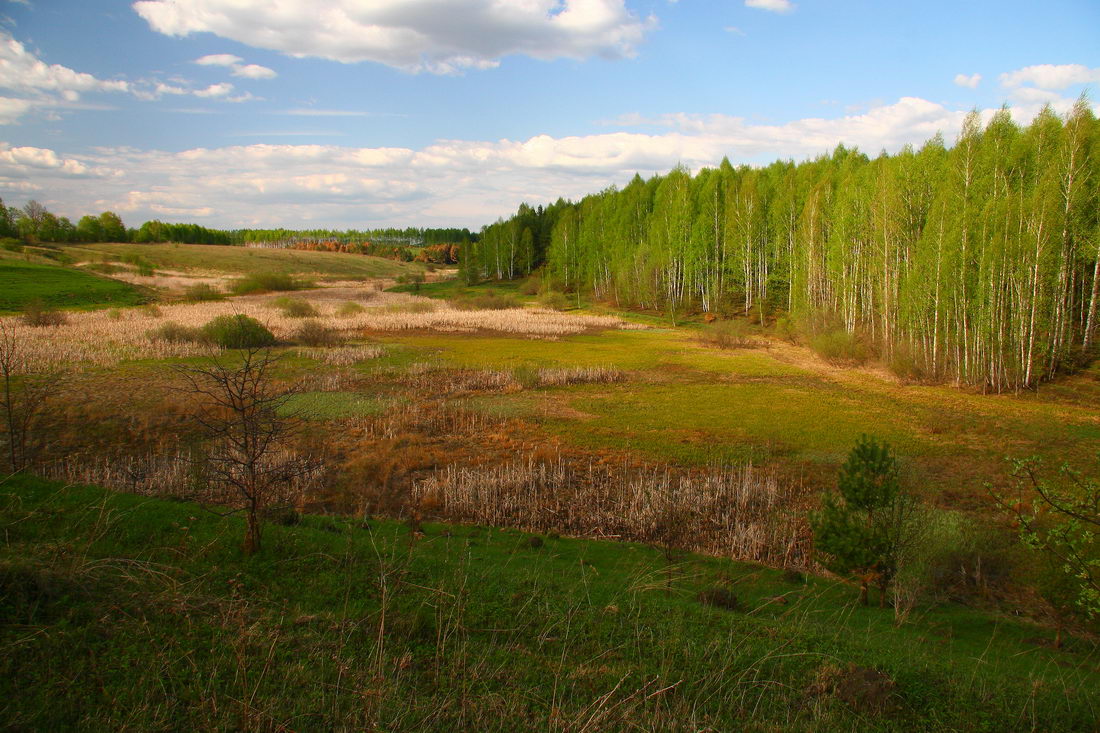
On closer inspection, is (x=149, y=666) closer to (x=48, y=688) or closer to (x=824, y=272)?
(x=48, y=688)

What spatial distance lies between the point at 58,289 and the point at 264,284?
29.7m

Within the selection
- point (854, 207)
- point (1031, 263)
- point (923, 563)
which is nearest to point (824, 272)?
point (854, 207)

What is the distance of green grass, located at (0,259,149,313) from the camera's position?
4727cm

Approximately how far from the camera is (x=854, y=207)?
4191cm

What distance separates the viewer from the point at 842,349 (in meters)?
36.0

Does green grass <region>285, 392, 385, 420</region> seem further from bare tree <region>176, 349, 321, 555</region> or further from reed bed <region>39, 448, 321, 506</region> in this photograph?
reed bed <region>39, 448, 321, 506</region>

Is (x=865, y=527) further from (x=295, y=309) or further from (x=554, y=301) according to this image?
(x=554, y=301)

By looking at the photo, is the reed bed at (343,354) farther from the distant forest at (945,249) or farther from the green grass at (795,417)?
the distant forest at (945,249)

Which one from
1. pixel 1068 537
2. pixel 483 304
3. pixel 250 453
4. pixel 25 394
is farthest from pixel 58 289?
pixel 1068 537

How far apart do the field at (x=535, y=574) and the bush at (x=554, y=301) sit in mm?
48207

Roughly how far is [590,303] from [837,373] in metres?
49.4

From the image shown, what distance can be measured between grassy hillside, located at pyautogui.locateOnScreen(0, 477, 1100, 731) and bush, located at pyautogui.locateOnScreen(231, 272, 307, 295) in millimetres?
78894

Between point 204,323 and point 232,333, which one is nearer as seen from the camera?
point 232,333

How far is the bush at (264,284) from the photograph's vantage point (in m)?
77.5
